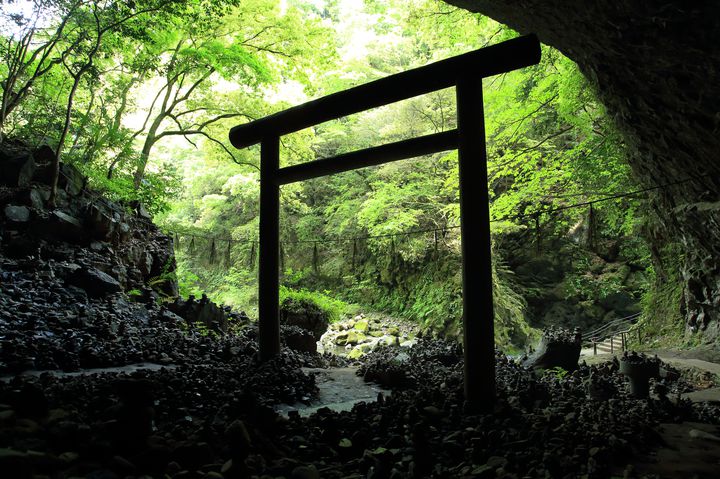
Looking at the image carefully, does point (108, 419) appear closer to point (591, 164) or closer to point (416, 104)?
point (591, 164)

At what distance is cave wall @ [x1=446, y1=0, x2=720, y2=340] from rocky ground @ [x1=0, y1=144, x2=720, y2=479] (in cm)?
244

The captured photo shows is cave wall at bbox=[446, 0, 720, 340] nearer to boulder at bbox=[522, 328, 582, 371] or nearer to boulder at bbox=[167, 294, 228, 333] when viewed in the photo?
boulder at bbox=[522, 328, 582, 371]

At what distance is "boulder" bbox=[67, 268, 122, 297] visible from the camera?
7000 mm

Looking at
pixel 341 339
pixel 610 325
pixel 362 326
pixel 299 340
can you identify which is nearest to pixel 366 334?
pixel 362 326

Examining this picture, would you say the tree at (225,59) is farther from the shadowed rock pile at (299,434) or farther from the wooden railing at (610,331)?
the wooden railing at (610,331)

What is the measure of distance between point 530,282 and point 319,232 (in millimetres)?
9573

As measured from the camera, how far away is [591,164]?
8375mm

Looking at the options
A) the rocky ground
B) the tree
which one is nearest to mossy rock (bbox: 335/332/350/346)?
the rocky ground

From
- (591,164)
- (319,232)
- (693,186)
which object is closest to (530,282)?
(591,164)

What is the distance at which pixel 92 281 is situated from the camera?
710cm

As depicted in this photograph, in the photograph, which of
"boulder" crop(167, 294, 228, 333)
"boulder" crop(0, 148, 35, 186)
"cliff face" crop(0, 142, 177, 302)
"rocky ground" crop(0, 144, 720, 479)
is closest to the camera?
"rocky ground" crop(0, 144, 720, 479)

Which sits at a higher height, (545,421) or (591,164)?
(591,164)

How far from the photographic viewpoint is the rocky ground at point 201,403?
179 cm

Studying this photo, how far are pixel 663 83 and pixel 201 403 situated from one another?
5.57 metres
